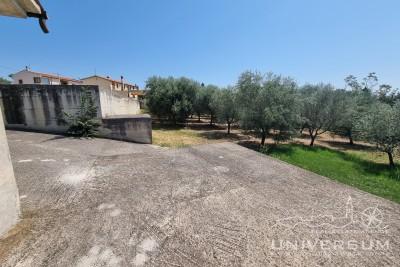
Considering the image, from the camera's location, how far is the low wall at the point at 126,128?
947 cm

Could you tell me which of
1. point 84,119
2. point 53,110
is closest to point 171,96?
point 84,119

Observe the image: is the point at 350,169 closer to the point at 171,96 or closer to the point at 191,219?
the point at 191,219

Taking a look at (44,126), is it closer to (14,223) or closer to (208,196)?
(14,223)

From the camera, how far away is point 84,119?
9195 mm

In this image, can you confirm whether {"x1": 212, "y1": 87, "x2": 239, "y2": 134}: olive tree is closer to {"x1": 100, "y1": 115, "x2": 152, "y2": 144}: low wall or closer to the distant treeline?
the distant treeline

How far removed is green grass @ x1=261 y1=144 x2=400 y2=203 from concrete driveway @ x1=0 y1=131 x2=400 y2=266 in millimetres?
4420

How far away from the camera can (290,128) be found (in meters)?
12.5

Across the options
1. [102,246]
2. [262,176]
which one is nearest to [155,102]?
[262,176]

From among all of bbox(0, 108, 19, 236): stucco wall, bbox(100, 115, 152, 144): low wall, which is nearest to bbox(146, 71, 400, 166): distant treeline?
bbox(100, 115, 152, 144): low wall

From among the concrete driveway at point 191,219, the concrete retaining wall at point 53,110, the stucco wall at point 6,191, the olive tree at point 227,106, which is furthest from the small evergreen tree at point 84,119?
the olive tree at point 227,106

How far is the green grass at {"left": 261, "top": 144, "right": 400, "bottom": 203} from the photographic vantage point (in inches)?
298

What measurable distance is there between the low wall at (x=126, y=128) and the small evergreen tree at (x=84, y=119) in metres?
0.58

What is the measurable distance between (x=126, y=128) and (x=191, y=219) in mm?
7671

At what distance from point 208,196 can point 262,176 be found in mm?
1997
